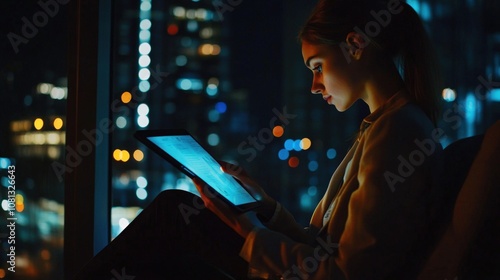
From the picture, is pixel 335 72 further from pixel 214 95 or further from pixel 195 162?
pixel 214 95

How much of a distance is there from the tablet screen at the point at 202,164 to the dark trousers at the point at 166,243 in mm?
90

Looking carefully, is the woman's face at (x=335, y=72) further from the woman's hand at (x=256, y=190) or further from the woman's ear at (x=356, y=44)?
the woman's hand at (x=256, y=190)

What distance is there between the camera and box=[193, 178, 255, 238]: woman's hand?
1328mm

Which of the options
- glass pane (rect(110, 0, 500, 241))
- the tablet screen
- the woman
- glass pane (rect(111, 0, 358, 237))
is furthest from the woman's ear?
glass pane (rect(111, 0, 358, 237))

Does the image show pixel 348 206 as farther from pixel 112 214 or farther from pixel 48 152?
pixel 48 152

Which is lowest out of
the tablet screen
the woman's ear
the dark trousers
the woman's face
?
the dark trousers

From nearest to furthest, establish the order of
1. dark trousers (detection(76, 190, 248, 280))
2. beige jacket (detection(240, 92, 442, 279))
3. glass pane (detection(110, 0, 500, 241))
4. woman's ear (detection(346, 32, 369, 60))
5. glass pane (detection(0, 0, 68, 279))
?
beige jacket (detection(240, 92, 442, 279)), woman's ear (detection(346, 32, 369, 60)), dark trousers (detection(76, 190, 248, 280)), glass pane (detection(110, 0, 500, 241)), glass pane (detection(0, 0, 68, 279))

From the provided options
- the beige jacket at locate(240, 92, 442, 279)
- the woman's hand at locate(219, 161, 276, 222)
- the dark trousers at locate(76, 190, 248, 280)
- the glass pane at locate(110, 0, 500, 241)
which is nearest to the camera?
the beige jacket at locate(240, 92, 442, 279)

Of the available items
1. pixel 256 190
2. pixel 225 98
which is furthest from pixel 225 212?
pixel 225 98

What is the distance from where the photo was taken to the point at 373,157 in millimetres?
1195

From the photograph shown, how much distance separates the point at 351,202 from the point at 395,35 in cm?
40

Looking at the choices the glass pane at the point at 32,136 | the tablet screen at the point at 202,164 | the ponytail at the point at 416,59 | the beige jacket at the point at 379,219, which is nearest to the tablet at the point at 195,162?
the tablet screen at the point at 202,164

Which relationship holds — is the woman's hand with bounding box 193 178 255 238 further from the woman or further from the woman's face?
the woman's face

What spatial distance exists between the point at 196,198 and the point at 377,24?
→ 0.59m
